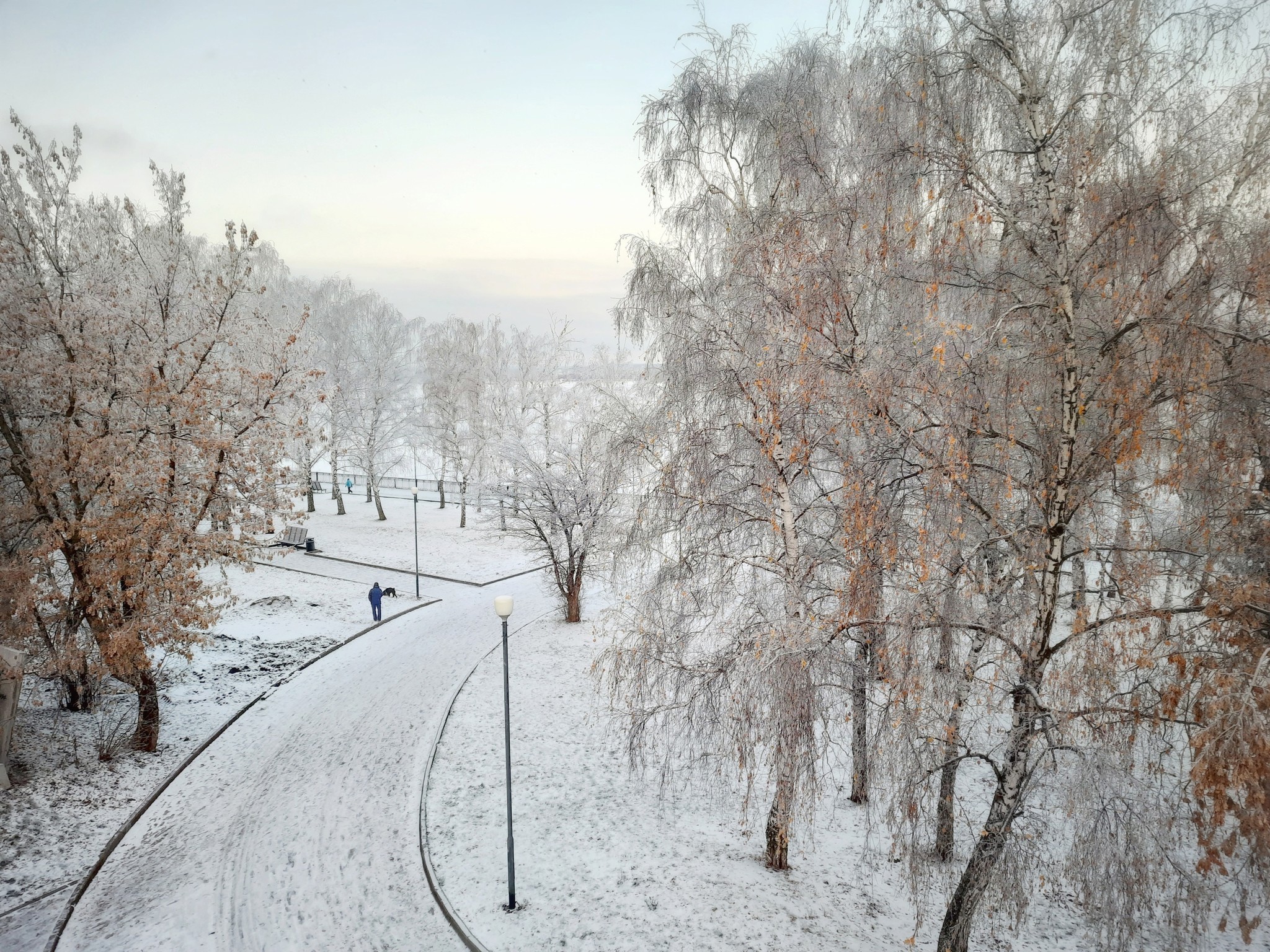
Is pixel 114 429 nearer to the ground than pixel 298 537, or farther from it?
farther from it

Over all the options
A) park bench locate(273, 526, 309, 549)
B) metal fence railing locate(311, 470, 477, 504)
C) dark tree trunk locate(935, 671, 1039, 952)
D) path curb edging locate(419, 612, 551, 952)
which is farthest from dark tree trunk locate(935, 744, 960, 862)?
metal fence railing locate(311, 470, 477, 504)

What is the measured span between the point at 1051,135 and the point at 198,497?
13769mm

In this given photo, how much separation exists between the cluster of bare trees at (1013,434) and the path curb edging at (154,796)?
580cm

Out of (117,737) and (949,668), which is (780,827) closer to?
(949,668)

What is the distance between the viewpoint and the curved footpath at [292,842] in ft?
26.7

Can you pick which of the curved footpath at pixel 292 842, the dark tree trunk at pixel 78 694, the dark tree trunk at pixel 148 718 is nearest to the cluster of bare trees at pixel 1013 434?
the curved footpath at pixel 292 842

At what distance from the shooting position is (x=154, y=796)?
429 inches

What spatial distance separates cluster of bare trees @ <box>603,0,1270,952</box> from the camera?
16.2 feet

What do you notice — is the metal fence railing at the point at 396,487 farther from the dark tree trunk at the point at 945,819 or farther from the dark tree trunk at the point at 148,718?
the dark tree trunk at the point at 945,819

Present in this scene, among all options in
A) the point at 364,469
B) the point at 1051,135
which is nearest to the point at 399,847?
the point at 1051,135

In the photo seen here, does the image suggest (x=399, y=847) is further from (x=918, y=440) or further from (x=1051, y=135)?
(x=1051, y=135)

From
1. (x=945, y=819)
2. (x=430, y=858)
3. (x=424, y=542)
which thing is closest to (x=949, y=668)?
(x=945, y=819)

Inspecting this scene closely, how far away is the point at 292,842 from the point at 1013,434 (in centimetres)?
1121

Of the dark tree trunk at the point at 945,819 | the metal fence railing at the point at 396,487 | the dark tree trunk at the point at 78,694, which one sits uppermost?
the metal fence railing at the point at 396,487
